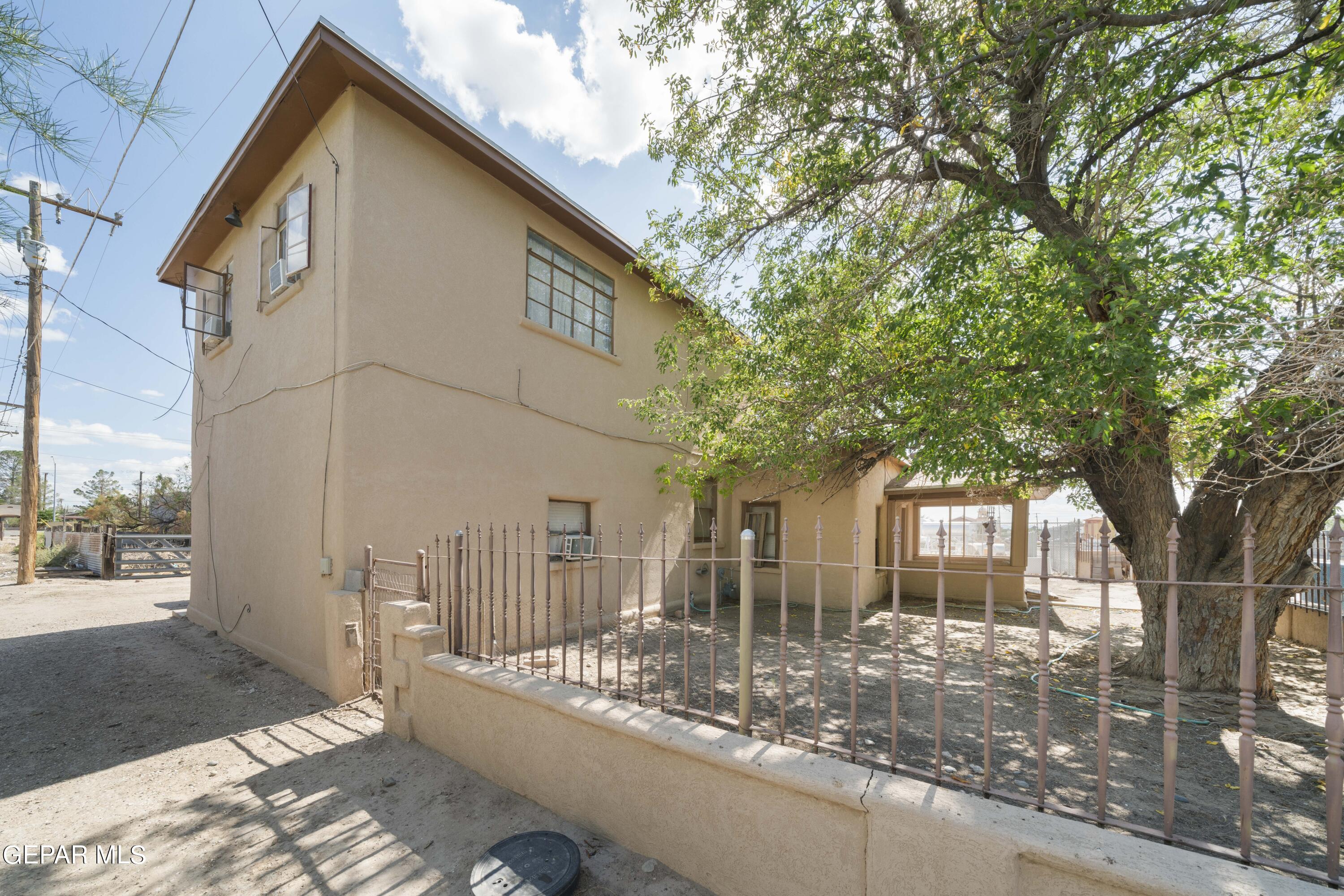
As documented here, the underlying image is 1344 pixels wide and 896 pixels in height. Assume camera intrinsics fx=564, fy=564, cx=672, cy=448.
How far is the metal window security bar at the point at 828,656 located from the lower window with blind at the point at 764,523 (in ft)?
3.75

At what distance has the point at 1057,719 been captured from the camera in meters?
4.88

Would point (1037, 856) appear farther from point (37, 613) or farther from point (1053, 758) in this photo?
point (37, 613)

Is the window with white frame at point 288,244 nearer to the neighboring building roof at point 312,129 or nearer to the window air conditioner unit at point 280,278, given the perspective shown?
the window air conditioner unit at point 280,278

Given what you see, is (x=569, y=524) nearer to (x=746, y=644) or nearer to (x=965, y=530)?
(x=746, y=644)

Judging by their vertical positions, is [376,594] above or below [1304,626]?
above

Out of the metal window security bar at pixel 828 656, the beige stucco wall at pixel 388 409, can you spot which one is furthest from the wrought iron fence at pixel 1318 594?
the beige stucco wall at pixel 388 409

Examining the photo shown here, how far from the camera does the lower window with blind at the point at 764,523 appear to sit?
463 inches

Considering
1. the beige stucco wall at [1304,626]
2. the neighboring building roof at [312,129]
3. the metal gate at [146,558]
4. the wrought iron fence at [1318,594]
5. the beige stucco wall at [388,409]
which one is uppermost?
the neighboring building roof at [312,129]

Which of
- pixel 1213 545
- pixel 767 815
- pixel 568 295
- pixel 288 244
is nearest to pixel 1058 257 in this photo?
pixel 1213 545

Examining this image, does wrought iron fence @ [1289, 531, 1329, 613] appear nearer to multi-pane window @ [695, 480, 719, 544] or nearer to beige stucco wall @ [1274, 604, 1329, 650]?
beige stucco wall @ [1274, 604, 1329, 650]

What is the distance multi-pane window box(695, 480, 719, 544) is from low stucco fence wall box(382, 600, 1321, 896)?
295 inches

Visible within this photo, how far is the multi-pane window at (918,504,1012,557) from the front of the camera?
12641 millimetres

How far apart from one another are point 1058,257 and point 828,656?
4.97 meters

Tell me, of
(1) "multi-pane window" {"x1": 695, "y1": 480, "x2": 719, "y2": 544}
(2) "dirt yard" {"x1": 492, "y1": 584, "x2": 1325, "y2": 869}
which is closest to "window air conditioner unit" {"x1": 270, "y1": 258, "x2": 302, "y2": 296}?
(2) "dirt yard" {"x1": 492, "y1": 584, "x2": 1325, "y2": 869}
